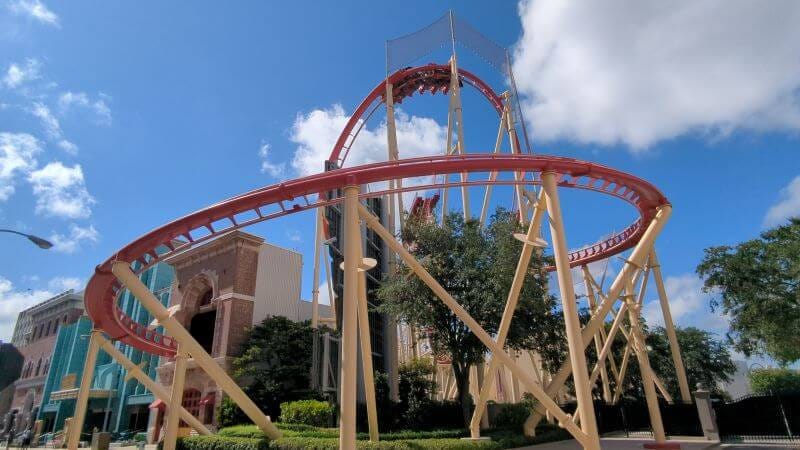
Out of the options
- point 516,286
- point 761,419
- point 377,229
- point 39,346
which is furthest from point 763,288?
point 39,346

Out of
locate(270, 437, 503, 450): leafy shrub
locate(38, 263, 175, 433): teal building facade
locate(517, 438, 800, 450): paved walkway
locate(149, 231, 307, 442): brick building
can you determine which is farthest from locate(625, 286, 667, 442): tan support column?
locate(38, 263, 175, 433): teal building facade

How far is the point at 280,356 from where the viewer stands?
29.3m

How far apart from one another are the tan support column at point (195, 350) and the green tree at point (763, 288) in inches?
845

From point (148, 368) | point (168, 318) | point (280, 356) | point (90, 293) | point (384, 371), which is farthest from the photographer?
point (148, 368)

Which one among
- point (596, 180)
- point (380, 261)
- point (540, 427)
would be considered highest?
point (380, 261)

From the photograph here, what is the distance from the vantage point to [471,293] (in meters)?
19.6

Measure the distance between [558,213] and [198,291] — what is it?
1163 inches

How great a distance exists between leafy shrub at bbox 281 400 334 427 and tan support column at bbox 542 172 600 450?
546 inches

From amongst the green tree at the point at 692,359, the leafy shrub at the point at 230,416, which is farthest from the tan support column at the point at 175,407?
the green tree at the point at 692,359

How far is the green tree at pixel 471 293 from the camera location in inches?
761

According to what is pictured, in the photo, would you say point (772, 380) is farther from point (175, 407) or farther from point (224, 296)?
point (175, 407)

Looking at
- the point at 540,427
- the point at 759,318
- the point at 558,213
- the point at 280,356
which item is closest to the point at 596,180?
the point at 558,213

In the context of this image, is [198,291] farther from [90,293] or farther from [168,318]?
[168,318]

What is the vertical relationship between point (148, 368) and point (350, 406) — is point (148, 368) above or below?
above
